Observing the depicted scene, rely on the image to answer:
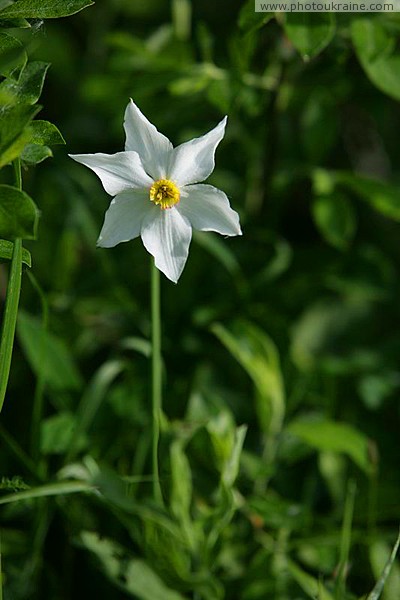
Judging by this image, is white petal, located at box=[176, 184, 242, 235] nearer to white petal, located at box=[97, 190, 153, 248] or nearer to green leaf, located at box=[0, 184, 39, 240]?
white petal, located at box=[97, 190, 153, 248]

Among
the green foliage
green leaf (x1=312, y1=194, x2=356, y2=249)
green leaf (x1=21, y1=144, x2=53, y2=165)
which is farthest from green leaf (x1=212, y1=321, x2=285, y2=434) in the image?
green leaf (x1=21, y1=144, x2=53, y2=165)

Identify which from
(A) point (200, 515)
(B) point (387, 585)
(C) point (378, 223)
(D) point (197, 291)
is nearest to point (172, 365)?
(D) point (197, 291)

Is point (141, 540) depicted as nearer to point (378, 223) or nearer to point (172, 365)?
point (172, 365)

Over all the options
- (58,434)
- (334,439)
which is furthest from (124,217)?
(334,439)

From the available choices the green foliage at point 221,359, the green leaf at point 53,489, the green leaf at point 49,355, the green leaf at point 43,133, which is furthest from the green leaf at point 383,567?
the green leaf at point 43,133

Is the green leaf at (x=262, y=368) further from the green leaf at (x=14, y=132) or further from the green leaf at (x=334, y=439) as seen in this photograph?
the green leaf at (x=14, y=132)


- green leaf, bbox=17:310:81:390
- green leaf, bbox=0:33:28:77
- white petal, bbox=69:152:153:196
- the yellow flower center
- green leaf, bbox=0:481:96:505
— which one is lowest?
green leaf, bbox=17:310:81:390
